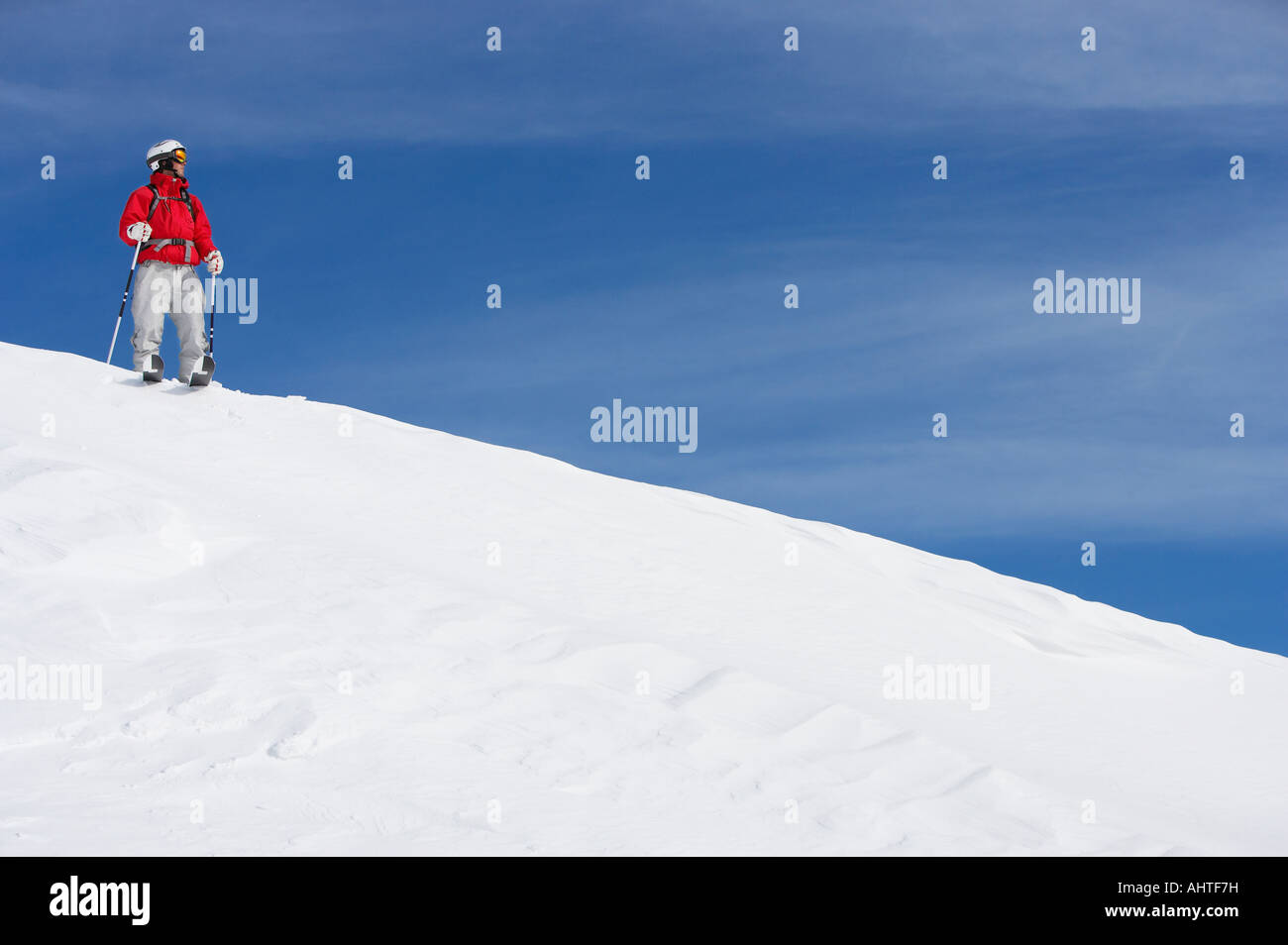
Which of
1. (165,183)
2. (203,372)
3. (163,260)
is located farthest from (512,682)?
(165,183)

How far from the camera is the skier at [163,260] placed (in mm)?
12227

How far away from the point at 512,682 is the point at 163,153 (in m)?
8.16

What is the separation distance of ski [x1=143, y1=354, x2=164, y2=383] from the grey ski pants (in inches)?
2.9

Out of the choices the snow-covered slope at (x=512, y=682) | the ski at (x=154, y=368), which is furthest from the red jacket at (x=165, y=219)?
the snow-covered slope at (x=512, y=682)

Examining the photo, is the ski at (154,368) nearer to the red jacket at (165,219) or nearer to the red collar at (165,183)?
the red jacket at (165,219)

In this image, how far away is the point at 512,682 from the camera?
22.5ft

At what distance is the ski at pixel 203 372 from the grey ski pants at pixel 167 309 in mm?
69

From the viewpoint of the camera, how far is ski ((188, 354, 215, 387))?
12.5 m

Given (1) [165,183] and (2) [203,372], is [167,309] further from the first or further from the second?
(1) [165,183]

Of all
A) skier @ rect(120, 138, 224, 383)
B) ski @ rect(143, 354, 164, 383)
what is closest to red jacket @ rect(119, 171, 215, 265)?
skier @ rect(120, 138, 224, 383)

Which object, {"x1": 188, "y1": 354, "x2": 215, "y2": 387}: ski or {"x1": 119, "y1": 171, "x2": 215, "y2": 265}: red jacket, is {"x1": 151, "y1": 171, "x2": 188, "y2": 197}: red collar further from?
{"x1": 188, "y1": 354, "x2": 215, "y2": 387}: ski

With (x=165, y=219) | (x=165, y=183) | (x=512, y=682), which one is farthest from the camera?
(x=165, y=183)
